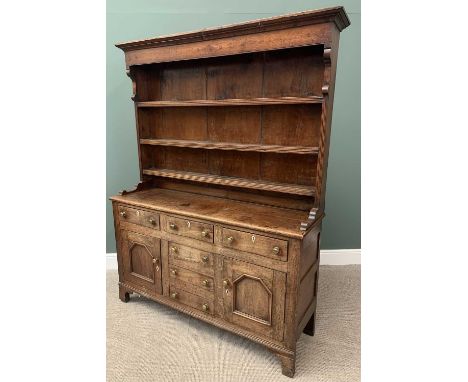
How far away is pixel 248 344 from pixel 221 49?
1.86m

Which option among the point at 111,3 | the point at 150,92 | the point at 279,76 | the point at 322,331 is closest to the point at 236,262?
the point at 322,331

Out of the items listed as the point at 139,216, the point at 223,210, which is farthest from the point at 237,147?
the point at 139,216

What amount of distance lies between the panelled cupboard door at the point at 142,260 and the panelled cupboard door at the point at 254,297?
565mm

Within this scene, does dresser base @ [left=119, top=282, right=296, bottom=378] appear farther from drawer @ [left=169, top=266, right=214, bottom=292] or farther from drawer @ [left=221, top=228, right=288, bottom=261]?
drawer @ [left=221, top=228, right=288, bottom=261]

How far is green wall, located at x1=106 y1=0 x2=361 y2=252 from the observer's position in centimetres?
234

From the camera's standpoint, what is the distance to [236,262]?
176 cm

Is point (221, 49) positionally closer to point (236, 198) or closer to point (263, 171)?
point (263, 171)

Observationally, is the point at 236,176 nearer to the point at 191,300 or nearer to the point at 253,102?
the point at 253,102

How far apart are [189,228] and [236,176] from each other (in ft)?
1.76

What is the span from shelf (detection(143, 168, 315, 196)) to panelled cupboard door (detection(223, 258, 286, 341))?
49cm

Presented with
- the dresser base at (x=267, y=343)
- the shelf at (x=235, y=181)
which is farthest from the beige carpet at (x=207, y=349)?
the shelf at (x=235, y=181)

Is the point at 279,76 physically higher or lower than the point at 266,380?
higher

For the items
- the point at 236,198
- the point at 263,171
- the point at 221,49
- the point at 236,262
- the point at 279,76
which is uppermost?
the point at 221,49

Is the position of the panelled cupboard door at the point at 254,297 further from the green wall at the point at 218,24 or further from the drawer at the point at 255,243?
the green wall at the point at 218,24
